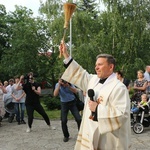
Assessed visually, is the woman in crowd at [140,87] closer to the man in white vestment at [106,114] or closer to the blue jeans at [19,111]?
the blue jeans at [19,111]

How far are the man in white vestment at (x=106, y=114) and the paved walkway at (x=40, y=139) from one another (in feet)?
11.4

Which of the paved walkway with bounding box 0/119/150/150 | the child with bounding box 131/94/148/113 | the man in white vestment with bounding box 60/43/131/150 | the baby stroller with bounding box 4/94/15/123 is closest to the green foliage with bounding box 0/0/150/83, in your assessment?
the baby stroller with bounding box 4/94/15/123

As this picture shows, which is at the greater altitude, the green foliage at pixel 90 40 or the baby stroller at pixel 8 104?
the green foliage at pixel 90 40

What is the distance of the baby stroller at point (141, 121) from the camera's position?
8.33m

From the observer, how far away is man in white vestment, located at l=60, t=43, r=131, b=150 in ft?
10.9

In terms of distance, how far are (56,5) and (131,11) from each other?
6.60 meters

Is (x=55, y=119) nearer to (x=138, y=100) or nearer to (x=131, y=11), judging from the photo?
(x=138, y=100)

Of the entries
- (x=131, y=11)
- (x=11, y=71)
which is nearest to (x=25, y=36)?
(x=11, y=71)

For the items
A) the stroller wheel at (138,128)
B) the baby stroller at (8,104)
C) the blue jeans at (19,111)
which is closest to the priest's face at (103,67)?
the stroller wheel at (138,128)

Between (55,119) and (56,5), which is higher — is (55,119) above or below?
below

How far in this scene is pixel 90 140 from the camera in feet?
11.8

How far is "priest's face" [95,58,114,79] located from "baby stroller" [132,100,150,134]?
5.04 metres

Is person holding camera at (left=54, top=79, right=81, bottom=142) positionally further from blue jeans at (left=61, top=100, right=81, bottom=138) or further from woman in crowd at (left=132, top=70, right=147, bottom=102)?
woman in crowd at (left=132, top=70, right=147, bottom=102)

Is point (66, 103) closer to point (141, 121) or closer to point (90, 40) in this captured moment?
point (141, 121)
